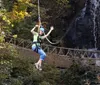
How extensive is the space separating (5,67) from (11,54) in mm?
1158

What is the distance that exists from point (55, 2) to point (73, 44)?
9.70ft

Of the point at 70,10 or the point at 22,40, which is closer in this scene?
Result: the point at 22,40

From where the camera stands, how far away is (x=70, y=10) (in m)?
18.6

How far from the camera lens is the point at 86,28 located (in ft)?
Result: 60.1

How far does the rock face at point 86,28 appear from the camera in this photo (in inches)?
707

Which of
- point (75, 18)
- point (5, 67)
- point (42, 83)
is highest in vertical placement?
point (75, 18)

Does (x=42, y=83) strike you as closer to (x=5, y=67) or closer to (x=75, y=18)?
(x=5, y=67)

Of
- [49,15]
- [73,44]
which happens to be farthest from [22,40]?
[73,44]

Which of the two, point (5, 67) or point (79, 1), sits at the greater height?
point (79, 1)

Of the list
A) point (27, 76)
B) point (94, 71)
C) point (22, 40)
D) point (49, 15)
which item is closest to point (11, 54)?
point (27, 76)

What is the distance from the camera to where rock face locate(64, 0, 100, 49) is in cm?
1797

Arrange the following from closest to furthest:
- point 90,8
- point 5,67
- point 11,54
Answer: point 5,67 → point 11,54 → point 90,8

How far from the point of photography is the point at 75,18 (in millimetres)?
18719

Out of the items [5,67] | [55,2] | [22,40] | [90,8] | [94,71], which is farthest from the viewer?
[90,8]
